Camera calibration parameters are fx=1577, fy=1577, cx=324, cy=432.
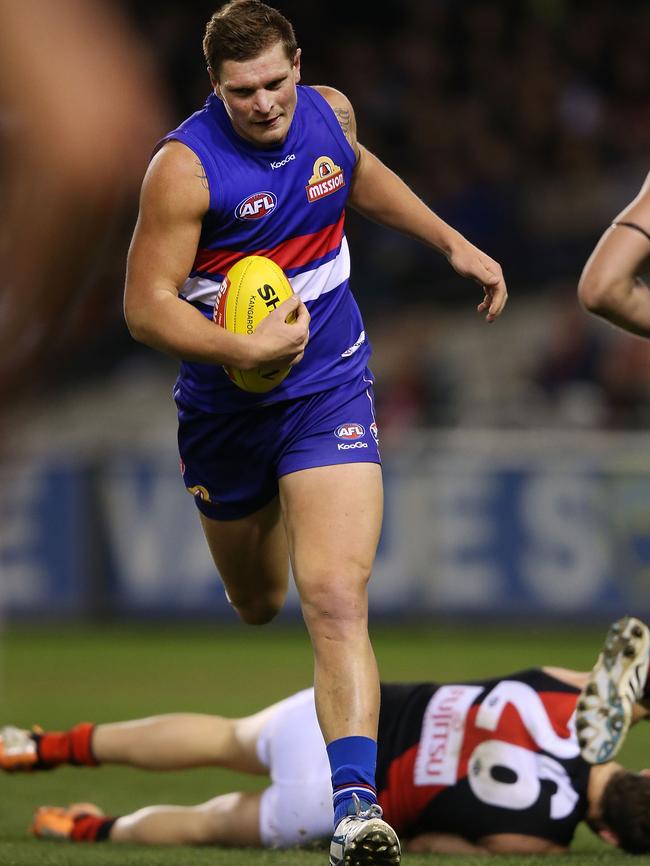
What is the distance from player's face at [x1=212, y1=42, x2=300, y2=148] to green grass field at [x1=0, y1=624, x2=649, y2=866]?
2.18 meters

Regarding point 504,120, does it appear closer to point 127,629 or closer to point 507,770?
point 127,629

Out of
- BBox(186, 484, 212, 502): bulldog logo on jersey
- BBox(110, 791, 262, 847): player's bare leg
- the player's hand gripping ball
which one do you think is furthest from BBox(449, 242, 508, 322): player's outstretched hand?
BBox(110, 791, 262, 847): player's bare leg

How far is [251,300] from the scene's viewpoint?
4.52 m

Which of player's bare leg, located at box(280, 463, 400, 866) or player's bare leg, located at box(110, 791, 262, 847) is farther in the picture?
player's bare leg, located at box(110, 791, 262, 847)

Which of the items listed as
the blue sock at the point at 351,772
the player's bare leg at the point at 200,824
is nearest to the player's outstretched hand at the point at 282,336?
the blue sock at the point at 351,772

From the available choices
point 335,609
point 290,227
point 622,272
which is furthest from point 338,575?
point 622,272

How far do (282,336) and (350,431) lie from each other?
1.60 feet

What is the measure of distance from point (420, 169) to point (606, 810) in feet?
36.5

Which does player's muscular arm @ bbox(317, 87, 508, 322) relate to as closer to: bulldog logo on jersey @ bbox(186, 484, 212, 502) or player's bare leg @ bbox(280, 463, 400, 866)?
player's bare leg @ bbox(280, 463, 400, 866)

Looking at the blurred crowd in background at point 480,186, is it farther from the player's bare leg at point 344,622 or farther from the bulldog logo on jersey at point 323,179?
the player's bare leg at point 344,622

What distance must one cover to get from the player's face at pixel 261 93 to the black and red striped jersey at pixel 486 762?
1904 millimetres

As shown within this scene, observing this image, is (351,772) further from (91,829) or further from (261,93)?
(261,93)

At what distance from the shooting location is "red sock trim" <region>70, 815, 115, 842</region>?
541cm

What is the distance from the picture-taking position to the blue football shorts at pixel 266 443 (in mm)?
4695
